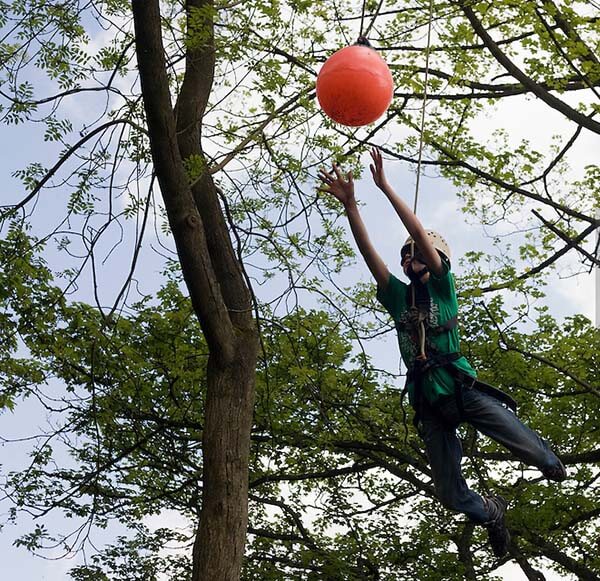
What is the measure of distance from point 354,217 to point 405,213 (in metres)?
0.46

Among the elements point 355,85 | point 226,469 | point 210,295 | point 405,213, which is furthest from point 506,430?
point 210,295

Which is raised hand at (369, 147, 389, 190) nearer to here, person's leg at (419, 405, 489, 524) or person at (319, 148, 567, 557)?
person at (319, 148, 567, 557)

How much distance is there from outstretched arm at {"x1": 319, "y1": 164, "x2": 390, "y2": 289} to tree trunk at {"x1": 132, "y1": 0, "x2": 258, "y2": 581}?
1.36m

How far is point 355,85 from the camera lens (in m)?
3.96

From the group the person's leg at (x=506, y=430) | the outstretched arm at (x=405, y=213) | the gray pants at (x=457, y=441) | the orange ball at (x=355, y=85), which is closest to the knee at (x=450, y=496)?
the gray pants at (x=457, y=441)

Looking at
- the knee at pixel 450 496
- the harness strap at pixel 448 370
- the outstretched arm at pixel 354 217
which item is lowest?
the knee at pixel 450 496

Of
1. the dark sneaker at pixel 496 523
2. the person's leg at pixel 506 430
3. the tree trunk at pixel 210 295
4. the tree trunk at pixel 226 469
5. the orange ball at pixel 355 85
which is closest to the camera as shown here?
the orange ball at pixel 355 85

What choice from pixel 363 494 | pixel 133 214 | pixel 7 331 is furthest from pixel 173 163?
pixel 363 494

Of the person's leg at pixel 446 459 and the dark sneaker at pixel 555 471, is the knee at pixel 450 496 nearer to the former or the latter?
the person's leg at pixel 446 459

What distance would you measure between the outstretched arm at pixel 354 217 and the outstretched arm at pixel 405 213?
1.11ft

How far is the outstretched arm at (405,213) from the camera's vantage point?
13.6 feet

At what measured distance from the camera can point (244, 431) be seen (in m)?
6.16

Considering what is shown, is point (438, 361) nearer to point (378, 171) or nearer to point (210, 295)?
point (378, 171)

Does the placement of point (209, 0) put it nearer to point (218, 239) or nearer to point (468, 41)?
point (218, 239)
